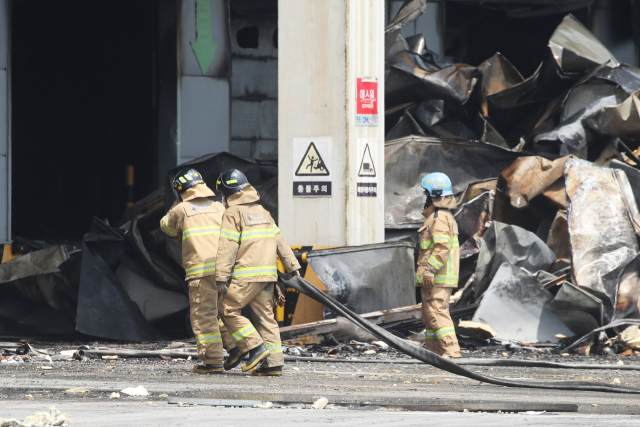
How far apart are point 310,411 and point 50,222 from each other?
11.0m

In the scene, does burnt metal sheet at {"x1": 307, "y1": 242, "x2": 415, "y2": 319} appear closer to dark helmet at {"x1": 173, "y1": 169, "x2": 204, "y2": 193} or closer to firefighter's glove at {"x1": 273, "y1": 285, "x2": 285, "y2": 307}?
firefighter's glove at {"x1": 273, "y1": 285, "x2": 285, "y2": 307}

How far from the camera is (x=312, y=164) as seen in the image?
26.4 ft

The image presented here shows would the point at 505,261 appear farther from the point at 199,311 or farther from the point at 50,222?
the point at 50,222

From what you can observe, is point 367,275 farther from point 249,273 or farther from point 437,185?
point 249,273

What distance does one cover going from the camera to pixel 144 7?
12.5m

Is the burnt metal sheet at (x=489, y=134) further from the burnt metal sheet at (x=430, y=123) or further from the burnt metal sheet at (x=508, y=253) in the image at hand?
the burnt metal sheet at (x=508, y=253)

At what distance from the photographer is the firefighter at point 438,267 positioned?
22.0 feet

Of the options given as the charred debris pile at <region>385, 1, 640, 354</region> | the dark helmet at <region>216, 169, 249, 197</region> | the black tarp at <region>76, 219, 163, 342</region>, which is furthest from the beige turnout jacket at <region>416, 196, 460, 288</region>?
the black tarp at <region>76, 219, 163, 342</region>

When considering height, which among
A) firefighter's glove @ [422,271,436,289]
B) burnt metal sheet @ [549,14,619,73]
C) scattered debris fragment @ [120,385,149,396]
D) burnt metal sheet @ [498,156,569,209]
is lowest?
scattered debris fragment @ [120,385,149,396]

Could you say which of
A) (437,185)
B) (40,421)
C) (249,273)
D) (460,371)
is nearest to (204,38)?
(437,185)

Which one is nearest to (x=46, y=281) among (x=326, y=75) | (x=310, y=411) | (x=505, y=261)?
(x=326, y=75)

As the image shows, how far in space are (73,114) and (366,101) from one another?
7365 mm

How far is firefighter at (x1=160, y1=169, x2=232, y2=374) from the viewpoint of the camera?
5.63 meters

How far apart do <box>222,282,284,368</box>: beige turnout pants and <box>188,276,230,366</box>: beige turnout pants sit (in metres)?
0.22
